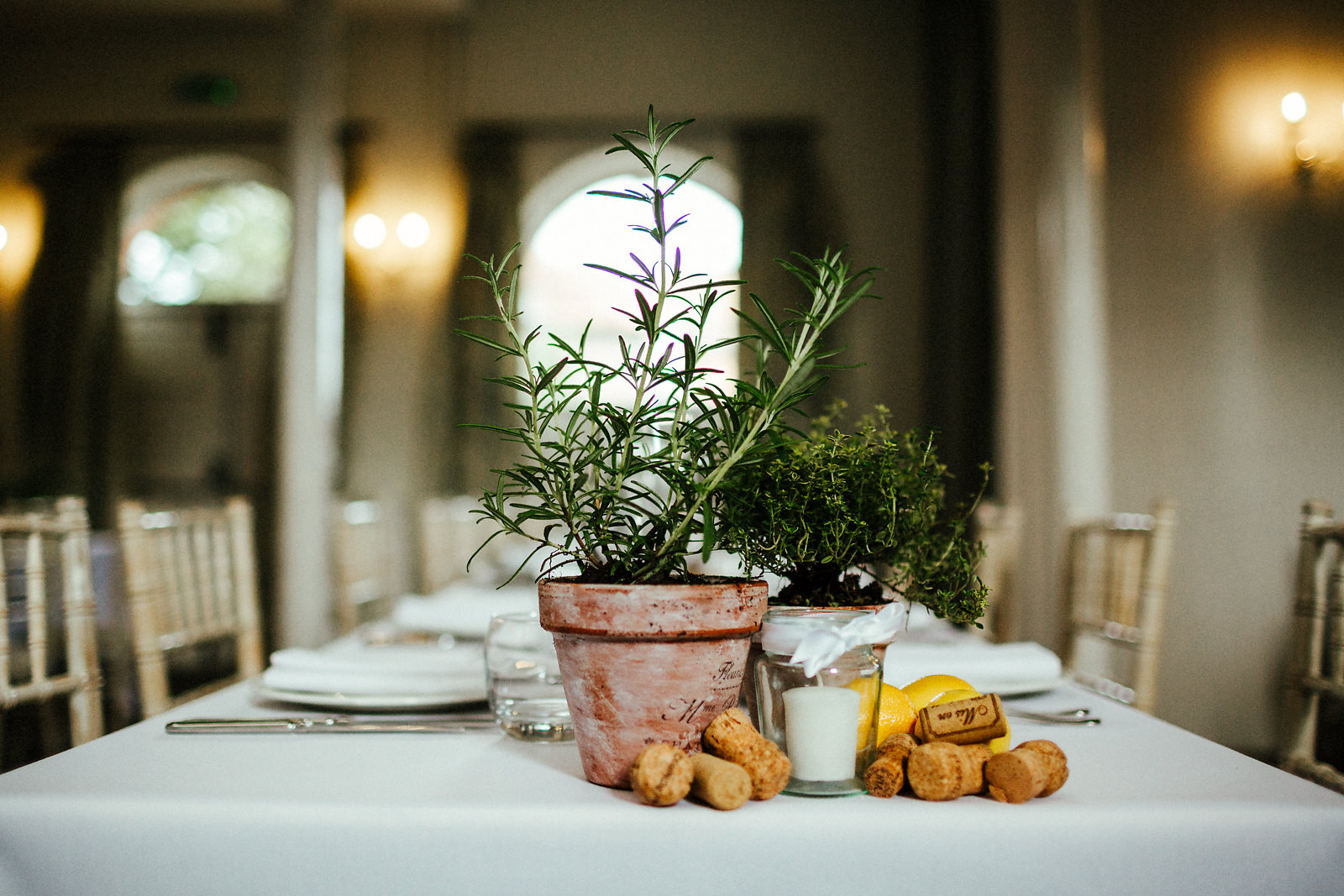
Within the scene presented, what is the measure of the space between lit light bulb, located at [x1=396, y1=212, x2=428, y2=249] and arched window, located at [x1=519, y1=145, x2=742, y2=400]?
0.56m

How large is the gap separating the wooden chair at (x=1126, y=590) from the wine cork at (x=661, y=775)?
37.0 inches

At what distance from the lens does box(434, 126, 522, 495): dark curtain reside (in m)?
4.80

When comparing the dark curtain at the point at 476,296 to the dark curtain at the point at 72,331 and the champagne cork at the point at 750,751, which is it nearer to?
the dark curtain at the point at 72,331

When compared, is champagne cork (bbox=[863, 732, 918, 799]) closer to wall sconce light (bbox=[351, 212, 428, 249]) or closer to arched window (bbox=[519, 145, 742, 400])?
arched window (bbox=[519, 145, 742, 400])

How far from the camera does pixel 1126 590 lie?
4.77ft

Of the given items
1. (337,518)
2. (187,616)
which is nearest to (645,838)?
(187,616)

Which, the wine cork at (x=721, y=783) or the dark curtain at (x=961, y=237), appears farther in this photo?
the dark curtain at (x=961, y=237)

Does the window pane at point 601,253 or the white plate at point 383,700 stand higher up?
the window pane at point 601,253

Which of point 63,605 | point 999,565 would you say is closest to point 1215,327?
point 999,565

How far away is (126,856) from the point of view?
492 millimetres

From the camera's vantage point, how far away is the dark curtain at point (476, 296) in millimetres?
4797

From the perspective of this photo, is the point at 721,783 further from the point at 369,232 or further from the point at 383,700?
the point at 369,232

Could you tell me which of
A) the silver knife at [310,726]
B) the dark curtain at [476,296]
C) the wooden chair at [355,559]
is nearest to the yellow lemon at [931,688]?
the silver knife at [310,726]

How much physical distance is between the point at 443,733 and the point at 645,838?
0.88ft
